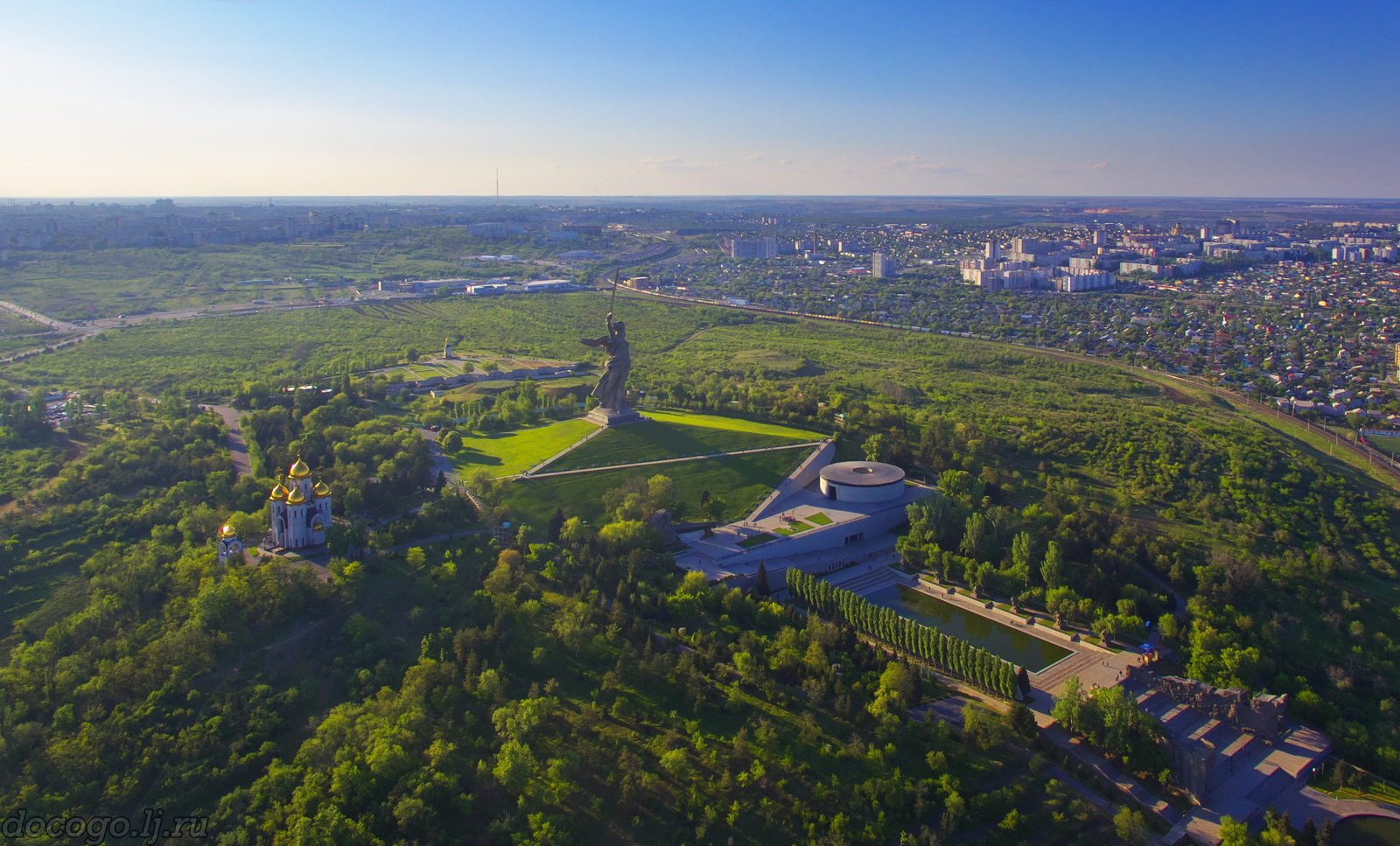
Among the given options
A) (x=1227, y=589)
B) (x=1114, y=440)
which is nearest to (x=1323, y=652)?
(x=1227, y=589)

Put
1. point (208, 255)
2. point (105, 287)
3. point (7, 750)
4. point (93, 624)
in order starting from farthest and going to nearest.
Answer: point (208, 255) < point (105, 287) < point (93, 624) < point (7, 750)

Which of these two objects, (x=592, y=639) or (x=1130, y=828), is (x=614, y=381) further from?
(x=1130, y=828)

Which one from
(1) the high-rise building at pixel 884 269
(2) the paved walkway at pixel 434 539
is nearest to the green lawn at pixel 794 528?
(2) the paved walkway at pixel 434 539

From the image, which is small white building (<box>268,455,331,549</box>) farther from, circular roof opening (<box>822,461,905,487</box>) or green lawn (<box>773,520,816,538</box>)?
circular roof opening (<box>822,461,905,487</box>)

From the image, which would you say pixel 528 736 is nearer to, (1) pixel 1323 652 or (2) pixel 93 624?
(2) pixel 93 624

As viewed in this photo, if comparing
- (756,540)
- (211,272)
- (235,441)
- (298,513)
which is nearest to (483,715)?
(298,513)
